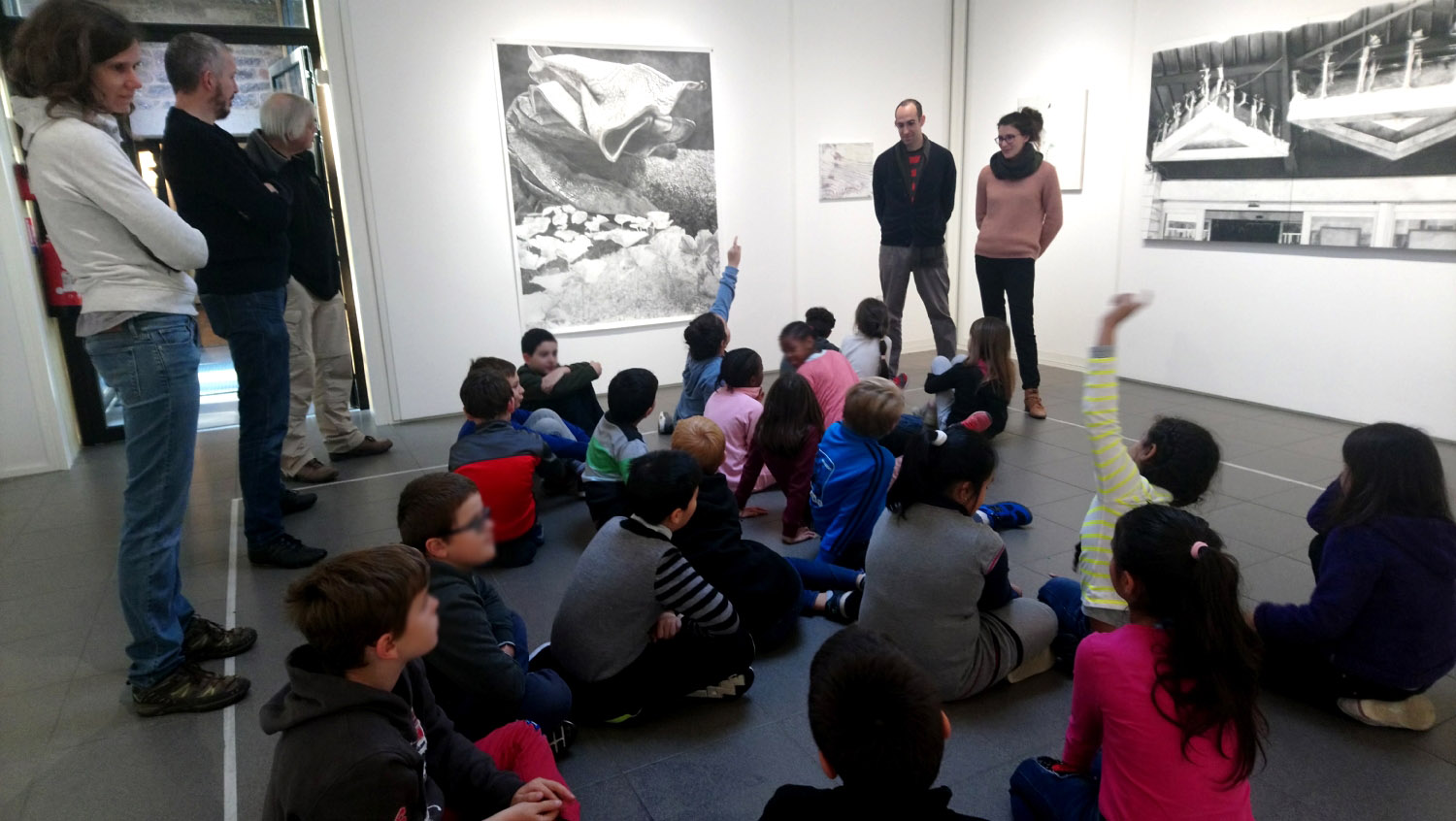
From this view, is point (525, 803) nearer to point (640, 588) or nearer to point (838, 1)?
point (640, 588)

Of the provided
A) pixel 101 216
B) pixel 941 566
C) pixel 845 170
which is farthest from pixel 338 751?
pixel 845 170

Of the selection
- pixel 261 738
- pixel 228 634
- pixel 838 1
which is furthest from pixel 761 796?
pixel 838 1

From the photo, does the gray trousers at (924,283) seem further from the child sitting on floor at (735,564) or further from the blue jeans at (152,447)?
the blue jeans at (152,447)

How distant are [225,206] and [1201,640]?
317 cm

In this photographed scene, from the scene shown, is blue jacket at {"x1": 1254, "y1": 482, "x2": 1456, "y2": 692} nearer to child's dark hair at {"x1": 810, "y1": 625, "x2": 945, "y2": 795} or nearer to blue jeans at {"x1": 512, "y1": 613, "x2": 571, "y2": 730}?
child's dark hair at {"x1": 810, "y1": 625, "x2": 945, "y2": 795}

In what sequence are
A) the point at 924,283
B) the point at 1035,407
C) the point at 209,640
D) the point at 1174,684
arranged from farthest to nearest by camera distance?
the point at 924,283 → the point at 1035,407 → the point at 209,640 → the point at 1174,684

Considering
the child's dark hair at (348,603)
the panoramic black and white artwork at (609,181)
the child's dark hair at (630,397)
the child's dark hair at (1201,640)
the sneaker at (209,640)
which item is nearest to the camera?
the child's dark hair at (348,603)

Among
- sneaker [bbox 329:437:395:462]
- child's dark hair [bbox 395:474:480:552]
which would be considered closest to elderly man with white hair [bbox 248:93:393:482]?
sneaker [bbox 329:437:395:462]

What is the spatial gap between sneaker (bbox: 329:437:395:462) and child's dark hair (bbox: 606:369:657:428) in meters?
2.32

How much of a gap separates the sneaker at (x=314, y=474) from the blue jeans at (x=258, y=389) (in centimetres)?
114

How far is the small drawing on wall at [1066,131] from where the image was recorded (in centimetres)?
641

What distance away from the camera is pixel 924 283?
19.6 ft

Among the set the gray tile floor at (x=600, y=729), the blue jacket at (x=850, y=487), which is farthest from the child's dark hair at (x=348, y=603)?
the blue jacket at (x=850, y=487)

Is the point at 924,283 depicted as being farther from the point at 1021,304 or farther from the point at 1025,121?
the point at 1025,121
